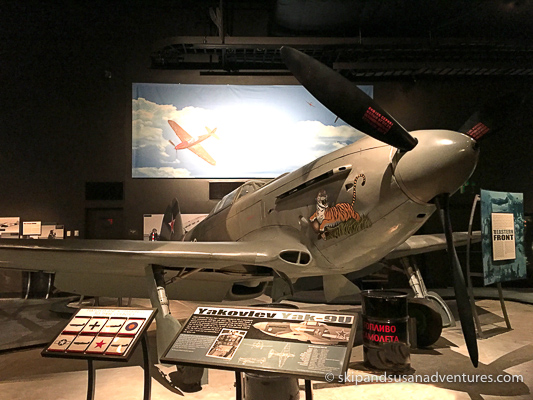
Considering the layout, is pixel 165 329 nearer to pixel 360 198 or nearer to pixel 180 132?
pixel 360 198

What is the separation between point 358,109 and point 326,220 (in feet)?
3.84

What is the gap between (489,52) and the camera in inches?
324

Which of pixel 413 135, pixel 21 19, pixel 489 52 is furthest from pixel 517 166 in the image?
pixel 21 19

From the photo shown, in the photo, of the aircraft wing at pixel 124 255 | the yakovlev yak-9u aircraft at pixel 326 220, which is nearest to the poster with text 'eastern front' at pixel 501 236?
the yakovlev yak-9u aircraft at pixel 326 220

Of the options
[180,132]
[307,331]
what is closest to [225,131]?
[180,132]

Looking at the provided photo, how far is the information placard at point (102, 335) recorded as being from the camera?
1.85 metres

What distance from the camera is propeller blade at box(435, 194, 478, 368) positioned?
2730 mm

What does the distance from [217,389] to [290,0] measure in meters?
7.02

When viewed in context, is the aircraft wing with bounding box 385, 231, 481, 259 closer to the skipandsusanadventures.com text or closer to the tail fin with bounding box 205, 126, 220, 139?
the skipandsusanadventures.com text

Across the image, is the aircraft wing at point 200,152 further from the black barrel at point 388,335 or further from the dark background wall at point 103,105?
the black barrel at point 388,335

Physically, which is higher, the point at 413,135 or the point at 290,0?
the point at 290,0

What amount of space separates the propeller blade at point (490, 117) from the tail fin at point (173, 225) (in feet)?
15.8

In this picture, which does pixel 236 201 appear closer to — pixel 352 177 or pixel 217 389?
pixel 352 177

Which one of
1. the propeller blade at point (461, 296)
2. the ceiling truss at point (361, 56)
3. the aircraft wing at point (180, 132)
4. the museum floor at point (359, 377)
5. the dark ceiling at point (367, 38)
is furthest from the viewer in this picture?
the aircraft wing at point (180, 132)
